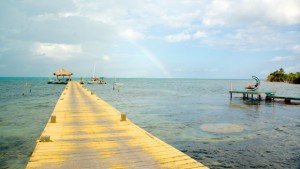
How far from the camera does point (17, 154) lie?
12688 mm

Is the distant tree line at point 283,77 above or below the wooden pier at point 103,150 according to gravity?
above

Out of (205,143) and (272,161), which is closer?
(272,161)

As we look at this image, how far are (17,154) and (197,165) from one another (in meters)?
9.95

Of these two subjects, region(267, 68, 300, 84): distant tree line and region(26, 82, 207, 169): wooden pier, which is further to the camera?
region(267, 68, 300, 84): distant tree line

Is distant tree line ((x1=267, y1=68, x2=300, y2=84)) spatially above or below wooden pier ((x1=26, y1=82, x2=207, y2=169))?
above

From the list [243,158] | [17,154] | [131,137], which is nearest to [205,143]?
[243,158]

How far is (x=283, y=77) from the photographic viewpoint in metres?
148

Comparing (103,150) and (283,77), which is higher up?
(283,77)

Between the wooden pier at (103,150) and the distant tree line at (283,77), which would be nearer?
the wooden pier at (103,150)

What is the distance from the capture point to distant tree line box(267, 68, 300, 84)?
134 m

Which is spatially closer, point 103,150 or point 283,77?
→ point 103,150

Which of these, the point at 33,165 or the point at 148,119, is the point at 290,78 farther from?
the point at 33,165

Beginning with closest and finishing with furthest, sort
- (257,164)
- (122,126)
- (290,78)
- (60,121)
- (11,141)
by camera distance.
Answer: (257,164), (122,126), (60,121), (11,141), (290,78)

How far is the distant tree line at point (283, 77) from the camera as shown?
134 m
